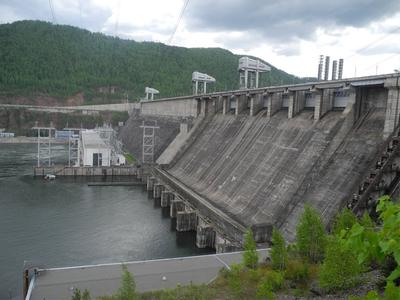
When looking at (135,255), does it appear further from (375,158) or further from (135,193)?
(135,193)

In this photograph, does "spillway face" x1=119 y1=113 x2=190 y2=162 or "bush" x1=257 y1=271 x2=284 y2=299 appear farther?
"spillway face" x1=119 y1=113 x2=190 y2=162

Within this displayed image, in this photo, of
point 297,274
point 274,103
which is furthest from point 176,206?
point 297,274

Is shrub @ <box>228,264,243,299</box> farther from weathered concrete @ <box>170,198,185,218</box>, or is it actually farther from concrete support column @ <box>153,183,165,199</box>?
concrete support column @ <box>153,183,165,199</box>

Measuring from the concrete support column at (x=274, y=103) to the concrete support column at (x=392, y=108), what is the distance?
1043 cm

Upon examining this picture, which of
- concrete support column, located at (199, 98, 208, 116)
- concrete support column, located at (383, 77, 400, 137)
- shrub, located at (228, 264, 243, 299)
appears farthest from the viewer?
concrete support column, located at (199, 98, 208, 116)

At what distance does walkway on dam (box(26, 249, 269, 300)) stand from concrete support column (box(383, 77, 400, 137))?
836cm

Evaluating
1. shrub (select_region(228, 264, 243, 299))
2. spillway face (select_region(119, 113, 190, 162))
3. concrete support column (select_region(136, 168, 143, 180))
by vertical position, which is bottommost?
concrete support column (select_region(136, 168, 143, 180))

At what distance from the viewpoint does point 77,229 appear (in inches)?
882

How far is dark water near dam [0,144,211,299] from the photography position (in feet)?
59.6

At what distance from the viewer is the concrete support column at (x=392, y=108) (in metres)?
15.3

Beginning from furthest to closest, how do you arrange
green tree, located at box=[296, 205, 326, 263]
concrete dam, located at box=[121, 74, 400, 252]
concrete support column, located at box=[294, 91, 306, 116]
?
→ concrete support column, located at box=[294, 91, 306, 116] < concrete dam, located at box=[121, 74, 400, 252] < green tree, located at box=[296, 205, 326, 263]

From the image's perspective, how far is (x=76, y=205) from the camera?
28.2 metres

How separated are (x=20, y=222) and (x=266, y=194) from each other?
15.8 metres

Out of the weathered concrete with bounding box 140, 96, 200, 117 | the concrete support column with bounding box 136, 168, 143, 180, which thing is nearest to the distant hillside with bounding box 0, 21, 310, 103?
the weathered concrete with bounding box 140, 96, 200, 117
